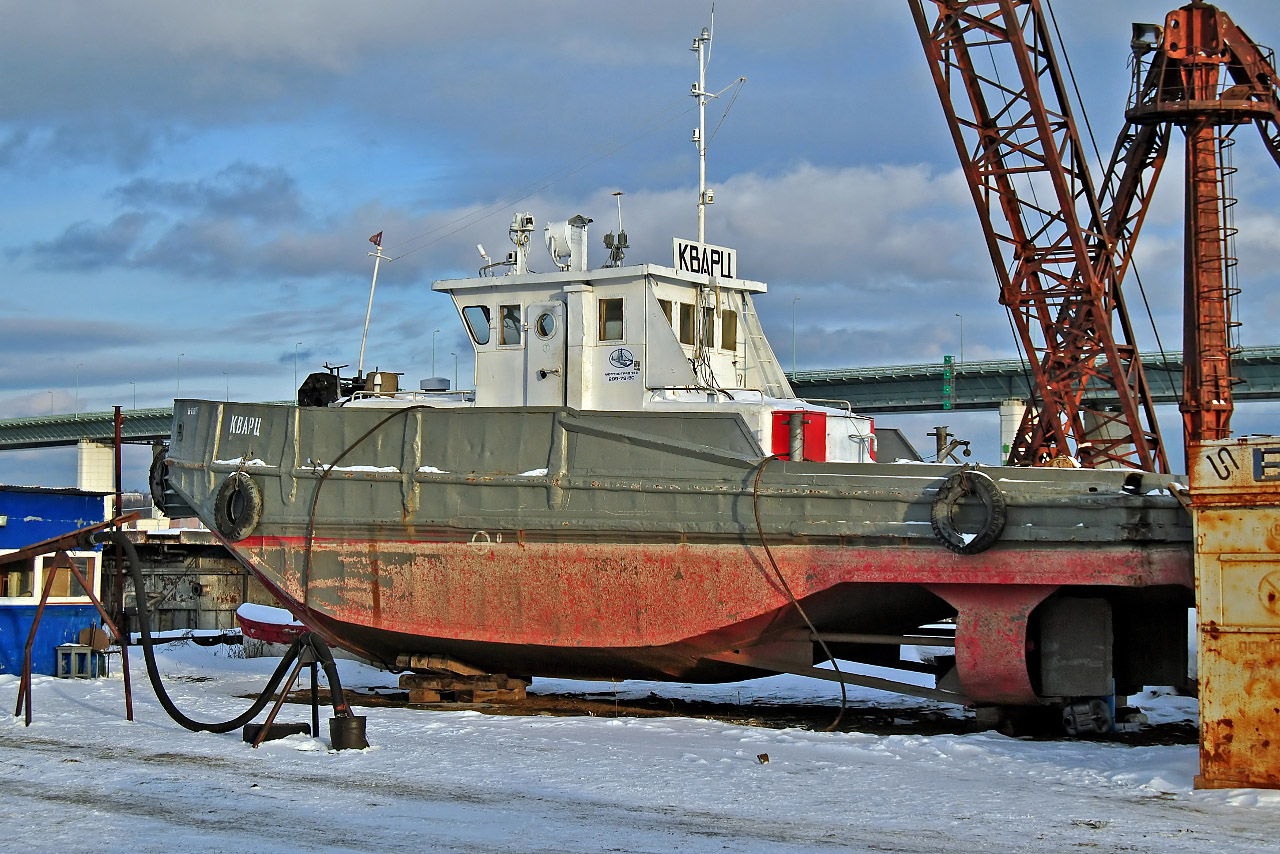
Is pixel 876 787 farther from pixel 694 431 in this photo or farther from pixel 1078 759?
pixel 694 431

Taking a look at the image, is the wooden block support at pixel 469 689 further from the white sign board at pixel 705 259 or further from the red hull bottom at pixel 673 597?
the white sign board at pixel 705 259

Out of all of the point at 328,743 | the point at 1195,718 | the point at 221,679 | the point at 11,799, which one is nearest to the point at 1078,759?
the point at 1195,718

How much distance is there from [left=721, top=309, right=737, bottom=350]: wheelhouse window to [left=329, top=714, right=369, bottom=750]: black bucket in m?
7.01

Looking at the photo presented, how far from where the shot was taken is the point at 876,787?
8.14m

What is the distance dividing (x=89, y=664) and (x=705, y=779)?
7.90 m

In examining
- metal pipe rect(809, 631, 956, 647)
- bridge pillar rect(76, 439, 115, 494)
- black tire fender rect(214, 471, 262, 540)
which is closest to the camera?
metal pipe rect(809, 631, 956, 647)

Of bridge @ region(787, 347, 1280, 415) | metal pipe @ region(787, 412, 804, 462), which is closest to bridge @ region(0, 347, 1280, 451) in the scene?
bridge @ region(787, 347, 1280, 415)

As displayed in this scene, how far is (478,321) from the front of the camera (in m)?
14.8

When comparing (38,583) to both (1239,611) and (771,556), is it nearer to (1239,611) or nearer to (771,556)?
(771,556)

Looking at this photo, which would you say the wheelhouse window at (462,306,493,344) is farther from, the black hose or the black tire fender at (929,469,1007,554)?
the black tire fender at (929,469,1007,554)

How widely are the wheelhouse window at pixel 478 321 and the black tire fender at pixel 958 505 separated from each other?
19.6ft

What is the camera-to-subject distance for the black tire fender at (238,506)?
13062mm

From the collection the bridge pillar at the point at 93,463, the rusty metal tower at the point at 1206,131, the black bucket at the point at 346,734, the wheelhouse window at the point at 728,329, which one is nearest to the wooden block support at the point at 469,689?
the black bucket at the point at 346,734

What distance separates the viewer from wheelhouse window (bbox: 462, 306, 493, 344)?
14688 millimetres
